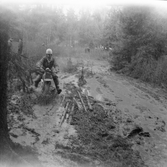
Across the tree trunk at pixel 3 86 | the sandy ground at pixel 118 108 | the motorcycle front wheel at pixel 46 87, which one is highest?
the tree trunk at pixel 3 86

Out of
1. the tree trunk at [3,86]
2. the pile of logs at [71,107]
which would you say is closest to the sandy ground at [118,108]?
the pile of logs at [71,107]

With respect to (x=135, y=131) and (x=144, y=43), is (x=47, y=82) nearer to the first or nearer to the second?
(x=135, y=131)

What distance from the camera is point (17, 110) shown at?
6.51 meters

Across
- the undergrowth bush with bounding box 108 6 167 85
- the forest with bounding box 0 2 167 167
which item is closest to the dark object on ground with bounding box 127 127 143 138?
the forest with bounding box 0 2 167 167

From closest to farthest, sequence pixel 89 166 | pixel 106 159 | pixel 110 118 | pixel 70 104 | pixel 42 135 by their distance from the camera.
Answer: pixel 89 166 < pixel 106 159 < pixel 42 135 < pixel 110 118 < pixel 70 104

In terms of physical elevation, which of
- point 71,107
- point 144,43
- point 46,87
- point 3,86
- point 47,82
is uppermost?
point 144,43

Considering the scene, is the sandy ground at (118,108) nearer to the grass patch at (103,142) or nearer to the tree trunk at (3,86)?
the grass patch at (103,142)

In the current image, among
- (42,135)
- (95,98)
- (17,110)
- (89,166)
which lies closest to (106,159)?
(89,166)

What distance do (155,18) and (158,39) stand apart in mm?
1337

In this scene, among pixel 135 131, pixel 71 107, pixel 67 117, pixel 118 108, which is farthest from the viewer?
pixel 118 108

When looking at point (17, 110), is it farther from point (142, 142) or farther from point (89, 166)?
point (142, 142)

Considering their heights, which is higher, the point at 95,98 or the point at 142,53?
the point at 142,53

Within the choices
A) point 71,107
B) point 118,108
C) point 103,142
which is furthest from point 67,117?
point 118,108

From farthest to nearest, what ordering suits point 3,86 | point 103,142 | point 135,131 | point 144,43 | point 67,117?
1. point 144,43
2. point 67,117
3. point 135,131
4. point 103,142
5. point 3,86
